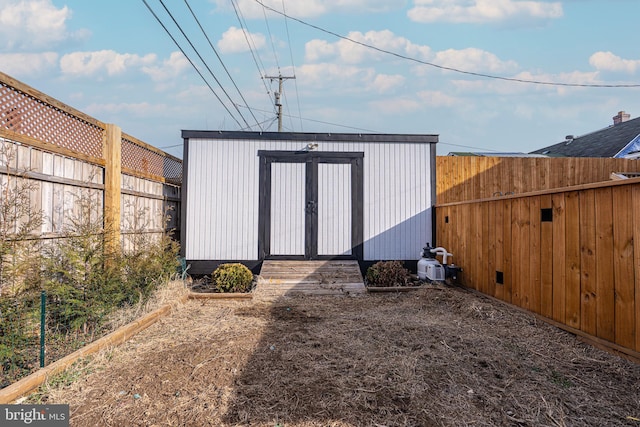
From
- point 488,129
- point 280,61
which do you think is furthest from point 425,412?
point 488,129

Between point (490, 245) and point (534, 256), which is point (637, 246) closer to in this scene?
point (534, 256)

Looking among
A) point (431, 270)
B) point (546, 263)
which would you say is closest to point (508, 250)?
point (546, 263)

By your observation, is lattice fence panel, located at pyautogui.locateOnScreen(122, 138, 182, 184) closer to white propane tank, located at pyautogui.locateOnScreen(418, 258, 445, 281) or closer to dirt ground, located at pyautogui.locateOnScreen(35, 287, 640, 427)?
dirt ground, located at pyautogui.locateOnScreen(35, 287, 640, 427)

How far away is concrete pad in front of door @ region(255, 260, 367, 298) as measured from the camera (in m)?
5.68

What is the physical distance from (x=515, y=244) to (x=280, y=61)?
43.6 feet

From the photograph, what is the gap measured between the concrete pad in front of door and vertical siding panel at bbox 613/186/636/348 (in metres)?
3.49

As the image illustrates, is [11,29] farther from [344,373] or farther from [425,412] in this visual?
[425,412]

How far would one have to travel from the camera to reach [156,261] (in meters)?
4.96

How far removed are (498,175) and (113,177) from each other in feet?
23.3

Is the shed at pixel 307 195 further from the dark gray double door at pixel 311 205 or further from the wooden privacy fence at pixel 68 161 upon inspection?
the wooden privacy fence at pixel 68 161

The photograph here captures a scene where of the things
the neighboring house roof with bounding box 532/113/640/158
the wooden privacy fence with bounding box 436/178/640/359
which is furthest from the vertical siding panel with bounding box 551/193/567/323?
the neighboring house roof with bounding box 532/113/640/158

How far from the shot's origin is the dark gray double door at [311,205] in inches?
265

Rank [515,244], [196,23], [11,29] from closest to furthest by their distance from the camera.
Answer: [515,244]
[11,29]
[196,23]

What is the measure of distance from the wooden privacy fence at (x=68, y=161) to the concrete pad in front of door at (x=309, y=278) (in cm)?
222
